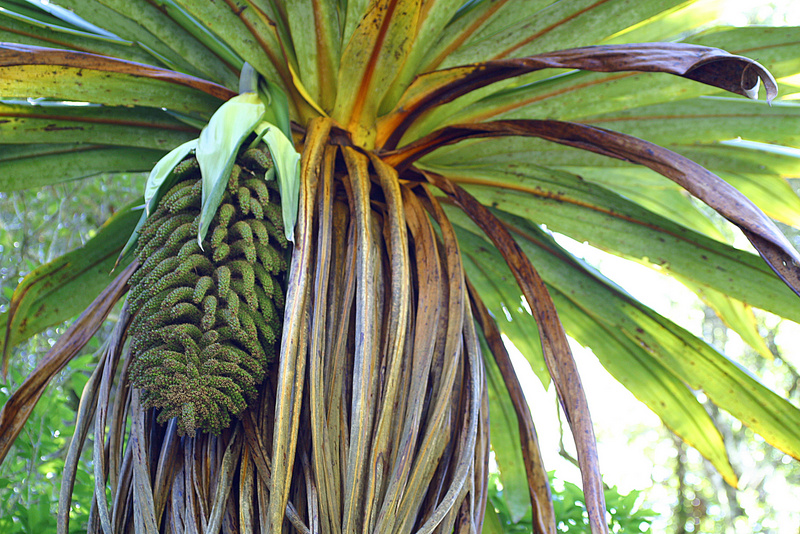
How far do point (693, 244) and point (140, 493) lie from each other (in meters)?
1.00

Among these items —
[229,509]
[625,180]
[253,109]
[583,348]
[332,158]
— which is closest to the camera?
[229,509]

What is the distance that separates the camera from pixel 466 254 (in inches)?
55.2

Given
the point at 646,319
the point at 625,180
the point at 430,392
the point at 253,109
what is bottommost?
the point at 430,392

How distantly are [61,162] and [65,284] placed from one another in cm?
23

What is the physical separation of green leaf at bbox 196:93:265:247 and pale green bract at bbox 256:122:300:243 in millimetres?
24

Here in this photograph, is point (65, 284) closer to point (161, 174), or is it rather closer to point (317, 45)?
point (161, 174)

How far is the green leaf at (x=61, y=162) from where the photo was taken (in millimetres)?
1150

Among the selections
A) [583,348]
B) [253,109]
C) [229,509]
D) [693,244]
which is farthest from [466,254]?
[229,509]

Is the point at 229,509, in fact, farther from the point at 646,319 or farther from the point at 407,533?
the point at 646,319

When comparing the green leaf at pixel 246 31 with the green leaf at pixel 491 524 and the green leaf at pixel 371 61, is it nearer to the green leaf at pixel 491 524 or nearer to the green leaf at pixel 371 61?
the green leaf at pixel 371 61

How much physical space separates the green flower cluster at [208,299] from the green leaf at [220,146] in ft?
0.11

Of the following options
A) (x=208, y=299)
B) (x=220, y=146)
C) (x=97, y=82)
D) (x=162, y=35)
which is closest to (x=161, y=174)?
(x=220, y=146)

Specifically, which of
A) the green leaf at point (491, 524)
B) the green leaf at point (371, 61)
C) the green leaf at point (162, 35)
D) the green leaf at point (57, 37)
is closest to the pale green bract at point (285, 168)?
the green leaf at point (371, 61)

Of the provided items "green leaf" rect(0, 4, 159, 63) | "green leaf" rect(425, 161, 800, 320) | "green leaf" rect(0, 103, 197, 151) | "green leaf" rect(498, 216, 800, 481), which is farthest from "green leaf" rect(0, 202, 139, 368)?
"green leaf" rect(498, 216, 800, 481)
